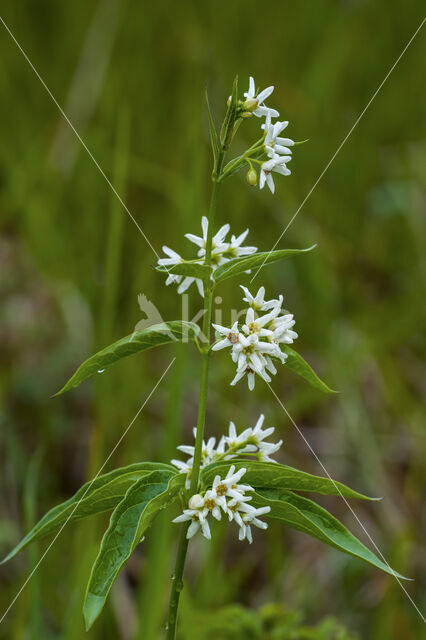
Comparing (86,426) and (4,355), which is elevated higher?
(4,355)

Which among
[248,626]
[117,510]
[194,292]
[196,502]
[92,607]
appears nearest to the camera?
[92,607]

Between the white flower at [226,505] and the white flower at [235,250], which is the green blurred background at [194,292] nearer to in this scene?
the white flower at [235,250]

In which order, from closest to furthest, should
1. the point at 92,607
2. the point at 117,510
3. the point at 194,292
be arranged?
the point at 92,607, the point at 117,510, the point at 194,292

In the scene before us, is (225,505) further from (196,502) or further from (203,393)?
(203,393)

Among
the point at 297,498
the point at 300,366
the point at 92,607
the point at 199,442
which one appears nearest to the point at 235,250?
the point at 300,366

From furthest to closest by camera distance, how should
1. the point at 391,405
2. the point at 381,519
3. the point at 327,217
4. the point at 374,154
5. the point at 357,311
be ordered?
the point at 374,154, the point at 327,217, the point at 357,311, the point at 391,405, the point at 381,519

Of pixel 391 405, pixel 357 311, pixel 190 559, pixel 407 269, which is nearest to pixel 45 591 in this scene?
pixel 190 559

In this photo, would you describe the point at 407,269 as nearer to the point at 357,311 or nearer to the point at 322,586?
the point at 357,311
